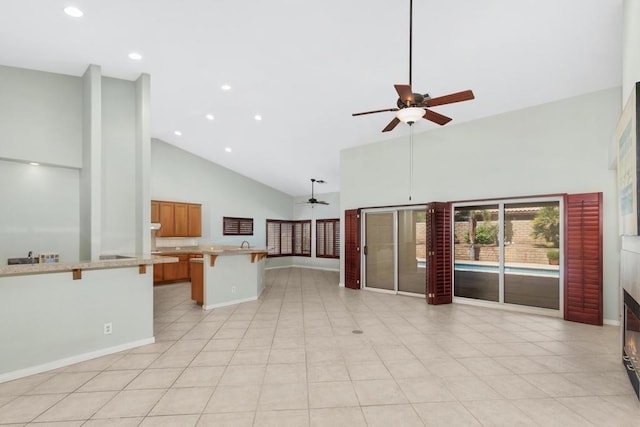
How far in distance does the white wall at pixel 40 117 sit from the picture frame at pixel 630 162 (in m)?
6.07

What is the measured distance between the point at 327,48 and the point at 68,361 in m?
4.60

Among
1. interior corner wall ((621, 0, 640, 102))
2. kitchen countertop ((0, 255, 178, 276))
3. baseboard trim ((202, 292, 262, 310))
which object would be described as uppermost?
interior corner wall ((621, 0, 640, 102))

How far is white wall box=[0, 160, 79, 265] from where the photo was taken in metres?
4.19

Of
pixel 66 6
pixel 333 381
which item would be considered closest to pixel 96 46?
pixel 66 6

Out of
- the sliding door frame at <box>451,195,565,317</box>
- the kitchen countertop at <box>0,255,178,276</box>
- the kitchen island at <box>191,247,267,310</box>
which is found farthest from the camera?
the kitchen island at <box>191,247,267,310</box>

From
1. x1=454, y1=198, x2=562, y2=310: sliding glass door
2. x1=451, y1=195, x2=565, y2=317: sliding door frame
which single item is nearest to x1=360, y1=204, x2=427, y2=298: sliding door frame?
x1=451, y1=195, x2=565, y2=317: sliding door frame

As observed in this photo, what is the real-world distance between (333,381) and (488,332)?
2.59 m

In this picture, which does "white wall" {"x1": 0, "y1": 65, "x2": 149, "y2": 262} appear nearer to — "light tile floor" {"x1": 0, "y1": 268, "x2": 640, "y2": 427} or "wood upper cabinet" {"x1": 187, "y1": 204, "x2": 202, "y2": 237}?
"light tile floor" {"x1": 0, "y1": 268, "x2": 640, "y2": 427}

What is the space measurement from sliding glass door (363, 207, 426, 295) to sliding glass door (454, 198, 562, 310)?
2.58 ft

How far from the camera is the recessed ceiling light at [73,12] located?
325cm

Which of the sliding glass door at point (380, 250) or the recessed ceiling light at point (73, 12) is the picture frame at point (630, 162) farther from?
the recessed ceiling light at point (73, 12)

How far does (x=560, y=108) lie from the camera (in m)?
5.01

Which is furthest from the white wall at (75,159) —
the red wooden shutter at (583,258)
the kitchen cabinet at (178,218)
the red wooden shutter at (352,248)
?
the red wooden shutter at (583,258)

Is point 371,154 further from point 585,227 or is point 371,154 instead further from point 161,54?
point 161,54
